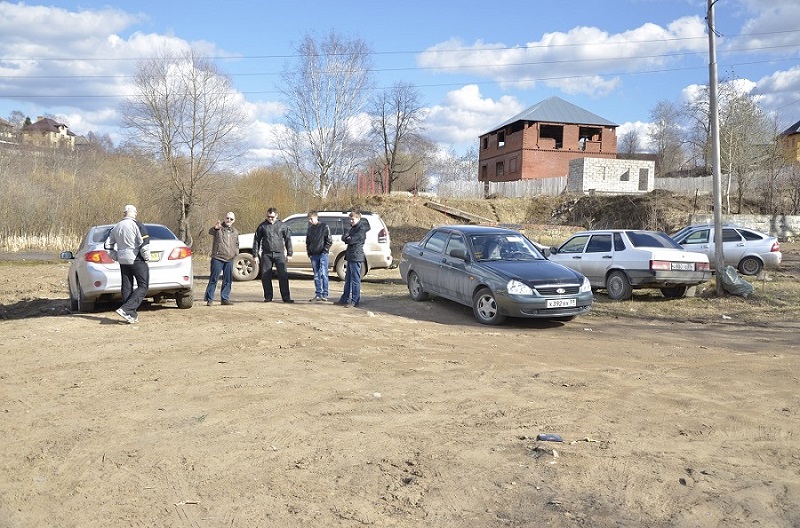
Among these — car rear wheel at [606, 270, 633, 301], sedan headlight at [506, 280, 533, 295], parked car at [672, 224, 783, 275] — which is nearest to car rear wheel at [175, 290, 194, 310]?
sedan headlight at [506, 280, 533, 295]

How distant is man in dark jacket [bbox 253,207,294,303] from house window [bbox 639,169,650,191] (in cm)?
4398

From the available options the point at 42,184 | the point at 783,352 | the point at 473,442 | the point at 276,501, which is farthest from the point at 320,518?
the point at 42,184

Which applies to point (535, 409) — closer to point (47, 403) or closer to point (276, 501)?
point (276, 501)

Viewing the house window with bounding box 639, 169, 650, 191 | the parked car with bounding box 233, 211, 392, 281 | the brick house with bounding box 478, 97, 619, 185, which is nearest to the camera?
the parked car with bounding box 233, 211, 392, 281

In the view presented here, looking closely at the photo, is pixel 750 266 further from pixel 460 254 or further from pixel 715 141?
pixel 460 254

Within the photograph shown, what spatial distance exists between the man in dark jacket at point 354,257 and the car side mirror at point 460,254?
5.51 feet

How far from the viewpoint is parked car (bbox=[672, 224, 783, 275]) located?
58.6 ft

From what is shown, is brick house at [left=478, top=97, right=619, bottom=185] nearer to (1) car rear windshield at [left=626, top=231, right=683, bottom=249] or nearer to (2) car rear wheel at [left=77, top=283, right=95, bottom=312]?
(1) car rear windshield at [left=626, top=231, right=683, bottom=249]

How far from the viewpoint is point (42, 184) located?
32.9m

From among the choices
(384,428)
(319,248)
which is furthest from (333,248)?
(384,428)

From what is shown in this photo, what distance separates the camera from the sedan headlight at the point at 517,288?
1038cm

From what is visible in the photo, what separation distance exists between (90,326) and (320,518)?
7.05 metres

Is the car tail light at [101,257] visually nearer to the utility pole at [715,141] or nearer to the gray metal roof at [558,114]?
the utility pole at [715,141]

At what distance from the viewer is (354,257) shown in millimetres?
11969
